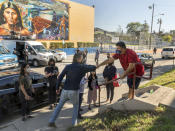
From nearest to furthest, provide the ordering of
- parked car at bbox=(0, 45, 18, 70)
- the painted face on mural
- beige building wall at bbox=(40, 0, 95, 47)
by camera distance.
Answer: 1. parked car at bbox=(0, 45, 18, 70)
2. the painted face on mural
3. beige building wall at bbox=(40, 0, 95, 47)

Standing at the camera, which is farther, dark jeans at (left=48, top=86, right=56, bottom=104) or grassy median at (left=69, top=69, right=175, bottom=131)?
dark jeans at (left=48, top=86, right=56, bottom=104)

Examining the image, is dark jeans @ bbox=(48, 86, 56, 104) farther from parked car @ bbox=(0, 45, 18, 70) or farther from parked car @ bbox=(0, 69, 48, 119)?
parked car @ bbox=(0, 45, 18, 70)

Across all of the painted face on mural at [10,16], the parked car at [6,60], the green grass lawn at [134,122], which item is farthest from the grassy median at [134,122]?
the painted face on mural at [10,16]

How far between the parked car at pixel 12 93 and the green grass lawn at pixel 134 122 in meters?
1.65

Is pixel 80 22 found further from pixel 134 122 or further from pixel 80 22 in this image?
pixel 134 122

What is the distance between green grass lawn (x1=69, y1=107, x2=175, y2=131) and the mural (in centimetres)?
1612

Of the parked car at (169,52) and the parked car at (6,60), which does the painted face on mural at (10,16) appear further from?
the parked car at (169,52)

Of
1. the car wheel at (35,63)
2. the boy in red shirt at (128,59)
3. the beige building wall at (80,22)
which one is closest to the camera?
the boy in red shirt at (128,59)

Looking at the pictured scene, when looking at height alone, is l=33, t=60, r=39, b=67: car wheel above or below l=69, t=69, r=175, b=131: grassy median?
above

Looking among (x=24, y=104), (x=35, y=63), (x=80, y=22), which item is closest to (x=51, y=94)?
(x=24, y=104)

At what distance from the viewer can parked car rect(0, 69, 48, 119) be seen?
4.00 meters

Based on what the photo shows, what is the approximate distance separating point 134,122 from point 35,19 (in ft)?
74.9

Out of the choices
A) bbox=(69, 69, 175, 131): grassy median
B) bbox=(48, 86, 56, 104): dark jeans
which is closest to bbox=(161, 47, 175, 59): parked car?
bbox=(69, 69, 175, 131): grassy median

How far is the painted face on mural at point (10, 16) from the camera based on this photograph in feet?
62.8
